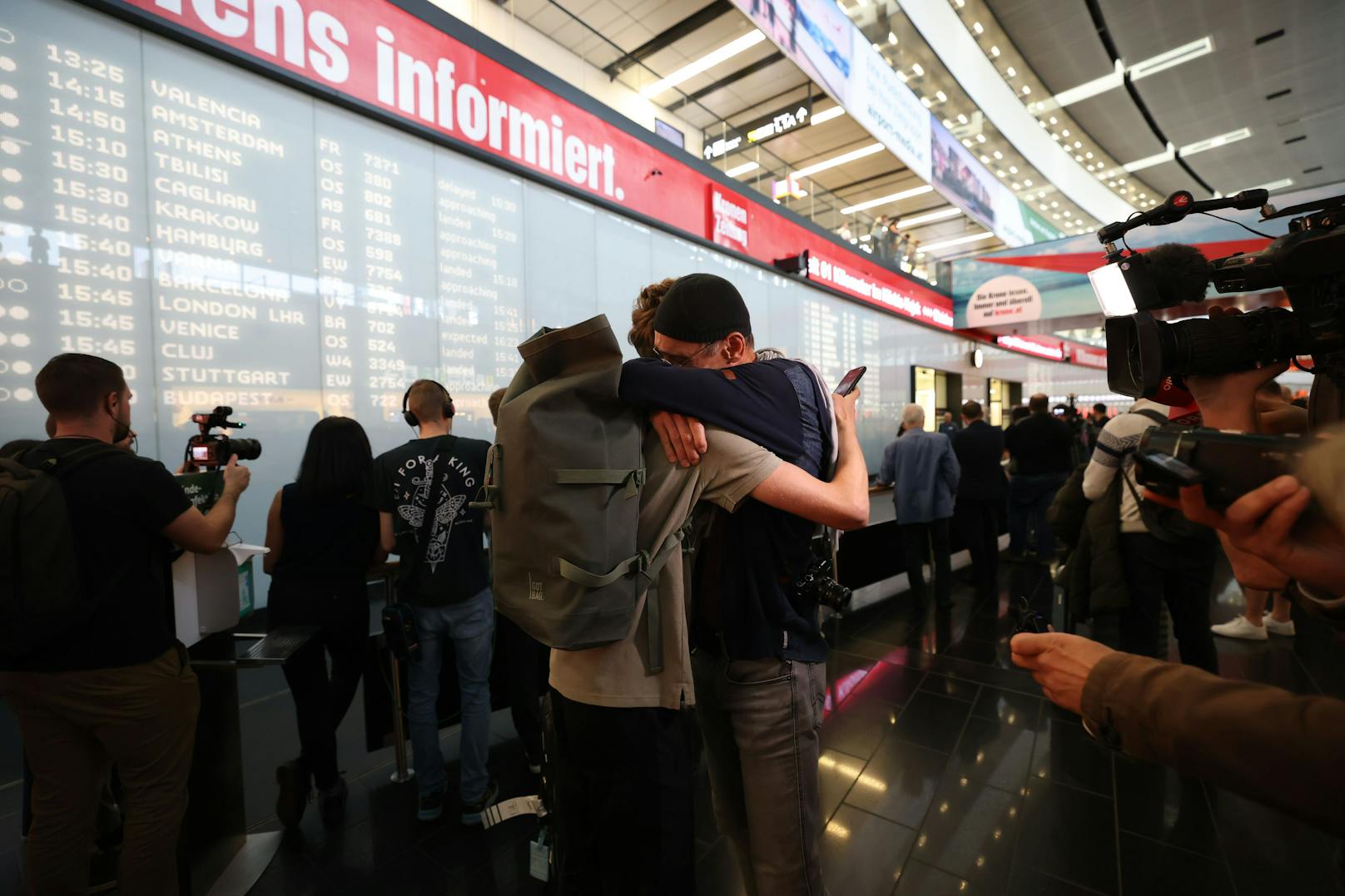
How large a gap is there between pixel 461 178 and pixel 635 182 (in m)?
1.88

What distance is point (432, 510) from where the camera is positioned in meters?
2.26

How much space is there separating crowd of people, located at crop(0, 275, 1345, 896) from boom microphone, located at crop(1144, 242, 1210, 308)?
34cm

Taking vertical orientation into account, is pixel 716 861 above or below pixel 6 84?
below

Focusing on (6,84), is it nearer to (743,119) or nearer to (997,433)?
(997,433)

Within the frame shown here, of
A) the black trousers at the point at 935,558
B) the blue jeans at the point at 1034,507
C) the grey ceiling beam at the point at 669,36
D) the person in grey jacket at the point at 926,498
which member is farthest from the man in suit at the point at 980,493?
the grey ceiling beam at the point at 669,36

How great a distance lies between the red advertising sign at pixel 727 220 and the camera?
6.36 m

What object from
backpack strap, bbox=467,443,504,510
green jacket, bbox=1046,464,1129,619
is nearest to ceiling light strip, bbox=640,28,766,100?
green jacket, bbox=1046,464,1129,619

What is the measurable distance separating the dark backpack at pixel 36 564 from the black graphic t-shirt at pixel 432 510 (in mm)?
905

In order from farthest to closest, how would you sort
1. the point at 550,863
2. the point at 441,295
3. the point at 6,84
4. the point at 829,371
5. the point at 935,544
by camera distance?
the point at 829,371 < the point at 935,544 < the point at 441,295 < the point at 6,84 < the point at 550,863

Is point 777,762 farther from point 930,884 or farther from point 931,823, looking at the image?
point 931,823

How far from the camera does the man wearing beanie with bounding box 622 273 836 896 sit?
3.77 feet

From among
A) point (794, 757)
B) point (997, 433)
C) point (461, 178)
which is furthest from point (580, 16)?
point (794, 757)

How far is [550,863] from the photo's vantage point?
6.13 ft

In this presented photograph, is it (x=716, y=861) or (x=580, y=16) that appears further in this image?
(x=580, y=16)
